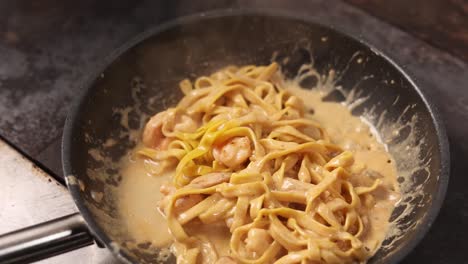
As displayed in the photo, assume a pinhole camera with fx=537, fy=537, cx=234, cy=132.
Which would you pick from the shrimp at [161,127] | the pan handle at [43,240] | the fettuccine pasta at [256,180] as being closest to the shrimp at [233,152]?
the fettuccine pasta at [256,180]

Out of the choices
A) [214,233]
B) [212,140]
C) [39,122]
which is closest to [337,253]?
[214,233]

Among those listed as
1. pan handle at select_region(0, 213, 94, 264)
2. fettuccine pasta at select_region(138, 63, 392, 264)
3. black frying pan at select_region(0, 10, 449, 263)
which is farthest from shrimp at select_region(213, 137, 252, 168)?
pan handle at select_region(0, 213, 94, 264)

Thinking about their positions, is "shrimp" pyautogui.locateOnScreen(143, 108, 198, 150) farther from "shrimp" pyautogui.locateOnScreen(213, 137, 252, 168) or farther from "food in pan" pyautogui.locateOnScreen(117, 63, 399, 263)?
"shrimp" pyautogui.locateOnScreen(213, 137, 252, 168)

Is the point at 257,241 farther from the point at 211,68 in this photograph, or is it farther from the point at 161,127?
the point at 211,68

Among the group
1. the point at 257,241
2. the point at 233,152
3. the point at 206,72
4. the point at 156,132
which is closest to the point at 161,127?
the point at 156,132

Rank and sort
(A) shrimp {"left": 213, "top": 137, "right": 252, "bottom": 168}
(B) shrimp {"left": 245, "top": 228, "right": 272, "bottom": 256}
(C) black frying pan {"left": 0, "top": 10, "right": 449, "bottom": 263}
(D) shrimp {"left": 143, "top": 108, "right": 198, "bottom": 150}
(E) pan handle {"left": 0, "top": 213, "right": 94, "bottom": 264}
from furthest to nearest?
(D) shrimp {"left": 143, "top": 108, "right": 198, "bottom": 150}, (A) shrimp {"left": 213, "top": 137, "right": 252, "bottom": 168}, (B) shrimp {"left": 245, "top": 228, "right": 272, "bottom": 256}, (C) black frying pan {"left": 0, "top": 10, "right": 449, "bottom": 263}, (E) pan handle {"left": 0, "top": 213, "right": 94, "bottom": 264}

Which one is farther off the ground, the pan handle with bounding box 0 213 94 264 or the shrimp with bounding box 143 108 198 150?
the shrimp with bounding box 143 108 198 150

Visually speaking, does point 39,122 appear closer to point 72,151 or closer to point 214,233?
point 72,151

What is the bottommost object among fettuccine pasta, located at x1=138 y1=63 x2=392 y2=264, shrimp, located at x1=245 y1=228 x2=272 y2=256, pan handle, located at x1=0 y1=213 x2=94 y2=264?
pan handle, located at x1=0 y1=213 x2=94 y2=264
